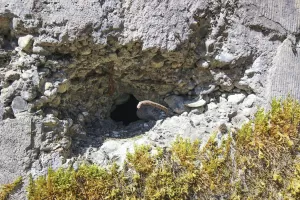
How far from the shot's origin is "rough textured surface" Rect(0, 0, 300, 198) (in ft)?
5.16

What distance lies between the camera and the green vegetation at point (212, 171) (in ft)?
5.16

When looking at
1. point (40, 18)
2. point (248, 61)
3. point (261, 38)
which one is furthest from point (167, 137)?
point (40, 18)

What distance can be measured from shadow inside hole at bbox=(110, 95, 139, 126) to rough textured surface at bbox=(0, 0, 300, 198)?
120 mm

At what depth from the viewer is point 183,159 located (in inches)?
64.0

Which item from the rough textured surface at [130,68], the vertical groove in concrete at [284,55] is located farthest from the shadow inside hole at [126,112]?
the vertical groove in concrete at [284,55]

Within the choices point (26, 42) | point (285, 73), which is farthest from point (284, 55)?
point (26, 42)

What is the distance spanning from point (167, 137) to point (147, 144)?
112 mm

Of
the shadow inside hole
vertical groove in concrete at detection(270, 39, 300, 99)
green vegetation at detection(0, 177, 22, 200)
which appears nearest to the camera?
green vegetation at detection(0, 177, 22, 200)

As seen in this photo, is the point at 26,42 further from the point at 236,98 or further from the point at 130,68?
the point at 236,98

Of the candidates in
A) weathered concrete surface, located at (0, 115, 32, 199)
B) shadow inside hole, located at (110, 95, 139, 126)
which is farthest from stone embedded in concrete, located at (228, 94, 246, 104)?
weathered concrete surface, located at (0, 115, 32, 199)

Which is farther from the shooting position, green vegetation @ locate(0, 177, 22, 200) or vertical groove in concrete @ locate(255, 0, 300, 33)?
vertical groove in concrete @ locate(255, 0, 300, 33)

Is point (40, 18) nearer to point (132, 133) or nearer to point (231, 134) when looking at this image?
point (132, 133)

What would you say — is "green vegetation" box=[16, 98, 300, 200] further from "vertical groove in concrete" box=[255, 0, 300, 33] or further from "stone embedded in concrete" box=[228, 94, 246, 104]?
"vertical groove in concrete" box=[255, 0, 300, 33]

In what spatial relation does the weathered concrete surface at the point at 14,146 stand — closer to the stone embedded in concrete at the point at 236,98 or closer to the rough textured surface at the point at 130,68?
the rough textured surface at the point at 130,68
